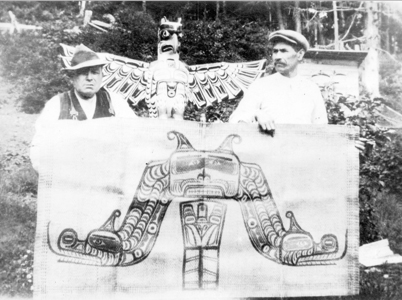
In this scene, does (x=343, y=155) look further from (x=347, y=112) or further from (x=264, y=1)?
(x=264, y=1)

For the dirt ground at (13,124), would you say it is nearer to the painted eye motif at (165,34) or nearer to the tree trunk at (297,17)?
the painted eye motif at (165,34)

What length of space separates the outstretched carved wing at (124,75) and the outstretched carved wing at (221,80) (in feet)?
1.08

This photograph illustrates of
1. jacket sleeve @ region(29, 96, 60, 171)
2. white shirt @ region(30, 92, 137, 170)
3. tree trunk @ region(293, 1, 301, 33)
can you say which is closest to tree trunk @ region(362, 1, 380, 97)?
tree trunk @ region(293, 1, 301, 33)

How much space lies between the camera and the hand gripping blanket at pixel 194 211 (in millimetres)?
2670

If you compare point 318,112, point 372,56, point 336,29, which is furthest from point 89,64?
Result: point 372,56

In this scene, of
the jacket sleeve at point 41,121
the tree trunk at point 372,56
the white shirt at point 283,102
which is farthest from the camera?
the tree trunk at point 372,56

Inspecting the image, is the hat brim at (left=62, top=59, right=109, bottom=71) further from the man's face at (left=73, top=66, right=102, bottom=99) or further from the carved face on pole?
the carved face on pole

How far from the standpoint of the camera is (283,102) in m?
3.08

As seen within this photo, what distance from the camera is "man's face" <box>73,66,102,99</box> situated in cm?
310

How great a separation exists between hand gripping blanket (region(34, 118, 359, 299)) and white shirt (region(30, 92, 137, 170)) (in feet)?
0.89

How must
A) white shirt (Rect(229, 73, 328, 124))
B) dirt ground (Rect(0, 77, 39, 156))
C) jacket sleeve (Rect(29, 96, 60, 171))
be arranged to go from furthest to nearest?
dirt ground (Rect(0, 77, 39, 156)) → white shirt (Rect(229, 73, 328, 124)) → jacket sleeve (Rect(29, 96, 60, 171))

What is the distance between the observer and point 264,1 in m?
3.44

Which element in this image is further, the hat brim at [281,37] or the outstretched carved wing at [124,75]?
the outstretched carved wing at [124,75]

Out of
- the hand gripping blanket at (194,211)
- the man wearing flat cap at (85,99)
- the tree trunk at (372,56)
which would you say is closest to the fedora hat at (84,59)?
the man wearing flat cap at (85,99)
